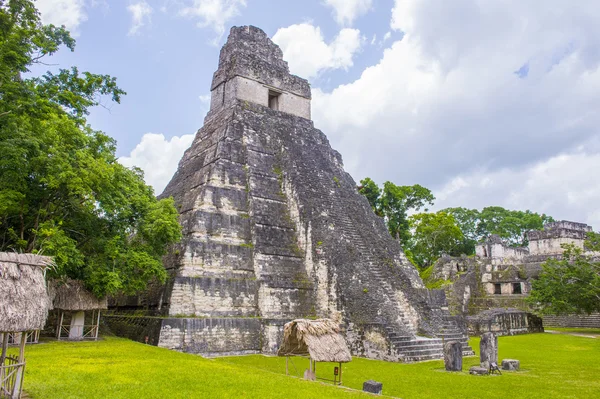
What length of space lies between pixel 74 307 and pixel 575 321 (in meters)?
28.2

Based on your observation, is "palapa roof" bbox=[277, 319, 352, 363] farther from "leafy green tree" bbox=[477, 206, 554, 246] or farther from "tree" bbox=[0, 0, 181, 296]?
"leafy green tree" bbox=[477, 206, 554, 246]

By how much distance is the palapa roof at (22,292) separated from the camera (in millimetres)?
6140

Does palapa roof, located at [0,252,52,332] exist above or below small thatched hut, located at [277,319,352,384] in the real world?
above

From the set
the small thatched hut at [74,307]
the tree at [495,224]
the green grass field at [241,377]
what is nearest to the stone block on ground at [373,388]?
the green grass field at [241,377]

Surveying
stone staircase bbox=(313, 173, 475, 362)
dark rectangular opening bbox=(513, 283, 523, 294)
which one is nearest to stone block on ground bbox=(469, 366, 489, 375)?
stone staircase bbox=(313, 173, 475, 362)

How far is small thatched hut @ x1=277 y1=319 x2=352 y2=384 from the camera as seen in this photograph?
356 inches

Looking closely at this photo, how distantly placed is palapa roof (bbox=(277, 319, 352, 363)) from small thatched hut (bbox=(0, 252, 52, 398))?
470cm

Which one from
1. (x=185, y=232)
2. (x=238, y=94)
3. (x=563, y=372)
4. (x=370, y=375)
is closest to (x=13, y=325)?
(x=370, y=375)

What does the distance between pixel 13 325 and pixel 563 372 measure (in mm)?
12018

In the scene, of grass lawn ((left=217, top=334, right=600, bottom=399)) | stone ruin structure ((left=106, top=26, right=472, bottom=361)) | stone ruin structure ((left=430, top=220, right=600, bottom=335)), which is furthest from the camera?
stone ruin structure ((left=430, top=220, right=600, bottom=335))

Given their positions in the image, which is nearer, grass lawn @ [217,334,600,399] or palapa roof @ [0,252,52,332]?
palapa roof @ [0,252,52,332]

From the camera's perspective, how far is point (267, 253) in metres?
15.6

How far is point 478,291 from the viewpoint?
31.3 m

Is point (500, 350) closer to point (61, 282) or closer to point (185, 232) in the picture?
point (185, 232)
